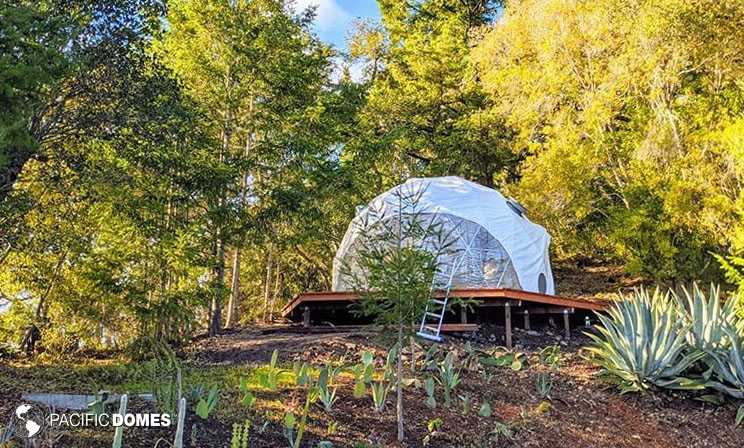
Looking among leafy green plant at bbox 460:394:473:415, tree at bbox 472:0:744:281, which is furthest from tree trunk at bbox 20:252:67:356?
tree at bbox 472:0:744:281

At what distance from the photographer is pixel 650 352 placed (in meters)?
7.30

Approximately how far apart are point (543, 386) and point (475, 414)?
4.07ft

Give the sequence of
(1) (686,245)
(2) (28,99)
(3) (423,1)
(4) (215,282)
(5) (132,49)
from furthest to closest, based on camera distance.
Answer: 1. (3) (423,1)
2. (1) (686,245)
3. (4) (215,282)
4. (5) (132,49)
5. (2) (28,99)

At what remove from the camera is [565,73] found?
14984mm

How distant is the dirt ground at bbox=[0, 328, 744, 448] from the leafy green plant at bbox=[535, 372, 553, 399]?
7 centimetres

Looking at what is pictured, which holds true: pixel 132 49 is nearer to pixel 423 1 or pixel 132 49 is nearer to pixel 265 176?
pixel 265 176

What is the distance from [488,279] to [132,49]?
7.48 m

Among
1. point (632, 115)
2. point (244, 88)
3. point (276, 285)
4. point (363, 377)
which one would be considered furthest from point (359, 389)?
point (276, 285)

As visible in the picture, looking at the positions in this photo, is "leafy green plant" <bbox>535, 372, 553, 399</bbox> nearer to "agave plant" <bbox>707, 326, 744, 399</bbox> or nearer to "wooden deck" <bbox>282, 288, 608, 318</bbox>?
"agave plant" <bbox>707, 326, 744, 399</bbox>

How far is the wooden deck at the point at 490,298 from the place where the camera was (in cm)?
1008

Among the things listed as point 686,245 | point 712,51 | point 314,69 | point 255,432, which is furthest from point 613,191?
point 255,432

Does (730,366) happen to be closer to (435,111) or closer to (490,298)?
(490,298)

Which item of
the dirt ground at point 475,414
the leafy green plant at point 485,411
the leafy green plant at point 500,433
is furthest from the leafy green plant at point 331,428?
the leafy green plant at point 485,411

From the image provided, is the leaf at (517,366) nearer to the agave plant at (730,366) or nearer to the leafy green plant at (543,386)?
the leafy green plant at (543,386)
